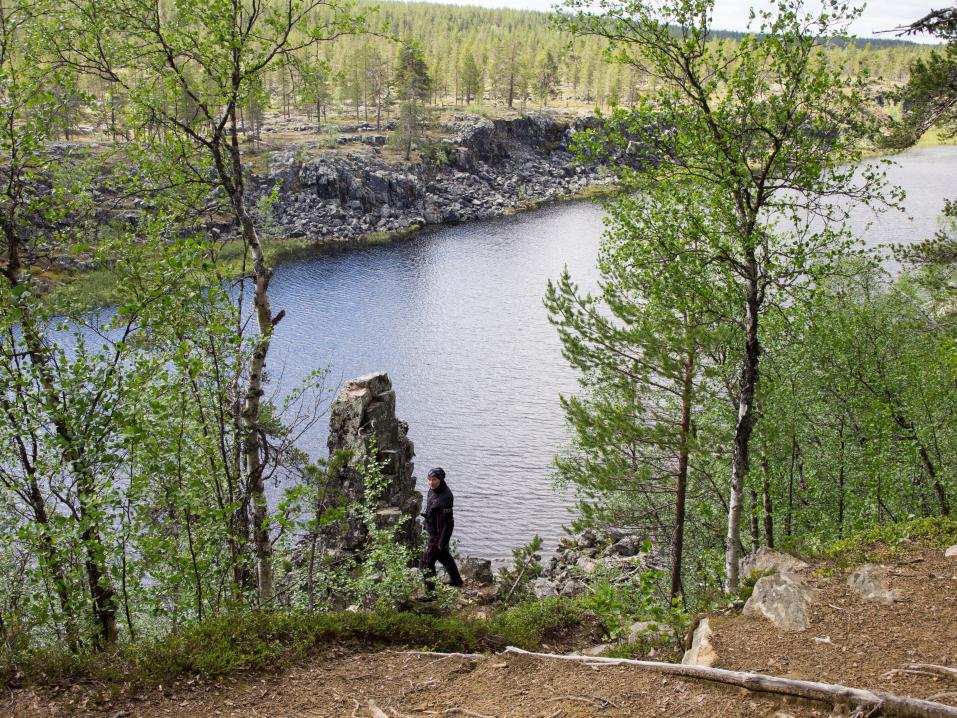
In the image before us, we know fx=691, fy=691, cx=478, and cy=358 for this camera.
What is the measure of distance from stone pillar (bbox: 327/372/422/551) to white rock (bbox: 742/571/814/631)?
484 inches

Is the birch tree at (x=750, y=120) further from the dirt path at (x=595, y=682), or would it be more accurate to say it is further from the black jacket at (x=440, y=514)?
the black jacket at (x=440, y=514)

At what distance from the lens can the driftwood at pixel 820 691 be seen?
17.2 ft

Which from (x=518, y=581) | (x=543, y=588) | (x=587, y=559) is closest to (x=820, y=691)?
(x=518, y=581)

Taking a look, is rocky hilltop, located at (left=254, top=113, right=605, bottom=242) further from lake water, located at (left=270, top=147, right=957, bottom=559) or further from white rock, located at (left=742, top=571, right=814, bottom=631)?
white rock, located at (left=742, top=571, right=814, bottom=631)

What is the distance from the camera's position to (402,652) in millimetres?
8555

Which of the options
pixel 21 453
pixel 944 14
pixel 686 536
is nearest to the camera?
pixel 21 453

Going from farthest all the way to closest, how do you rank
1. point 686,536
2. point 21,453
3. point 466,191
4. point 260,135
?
point 260,135, point 466,191, point 686,536, point 21,453

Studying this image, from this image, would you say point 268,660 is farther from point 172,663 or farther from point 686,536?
point 686,536

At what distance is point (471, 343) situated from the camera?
44.1m

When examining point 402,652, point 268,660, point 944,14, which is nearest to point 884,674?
point 402,652

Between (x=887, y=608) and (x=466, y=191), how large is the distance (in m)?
86.7

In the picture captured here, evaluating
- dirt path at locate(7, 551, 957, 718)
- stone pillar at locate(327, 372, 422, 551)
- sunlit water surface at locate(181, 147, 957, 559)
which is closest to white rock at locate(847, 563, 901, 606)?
dirt path at locate(7, 551, 957, 718)

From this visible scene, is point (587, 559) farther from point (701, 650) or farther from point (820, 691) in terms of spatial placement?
point (820, 691)

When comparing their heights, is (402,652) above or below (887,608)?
below
